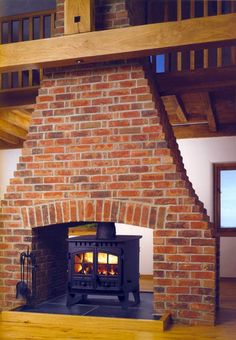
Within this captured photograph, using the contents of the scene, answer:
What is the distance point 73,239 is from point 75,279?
1.22 feet

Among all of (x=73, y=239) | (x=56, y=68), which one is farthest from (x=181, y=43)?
(x=73, y=239)

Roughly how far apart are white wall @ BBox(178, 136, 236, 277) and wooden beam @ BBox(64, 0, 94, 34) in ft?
9.96

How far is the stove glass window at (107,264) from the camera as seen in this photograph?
4301mm

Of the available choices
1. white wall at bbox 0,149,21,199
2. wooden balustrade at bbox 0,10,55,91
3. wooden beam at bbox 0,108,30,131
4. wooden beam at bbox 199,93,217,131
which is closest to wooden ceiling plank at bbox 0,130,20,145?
white wall at bbox 0,149,21,199

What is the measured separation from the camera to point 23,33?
5.90 metres

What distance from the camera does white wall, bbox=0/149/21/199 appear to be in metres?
7.76

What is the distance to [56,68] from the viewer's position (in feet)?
15.0

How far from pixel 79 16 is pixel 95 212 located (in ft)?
5.85

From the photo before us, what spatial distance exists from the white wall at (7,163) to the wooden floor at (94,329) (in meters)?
3.93

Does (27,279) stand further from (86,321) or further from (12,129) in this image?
(12,129)

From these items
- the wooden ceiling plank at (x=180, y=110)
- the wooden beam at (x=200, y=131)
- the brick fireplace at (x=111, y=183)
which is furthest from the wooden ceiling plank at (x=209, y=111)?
the brick fireplace at (x=111, y=183)

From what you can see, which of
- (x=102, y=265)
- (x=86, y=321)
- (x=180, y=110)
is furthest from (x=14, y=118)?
(x=86, y=321)

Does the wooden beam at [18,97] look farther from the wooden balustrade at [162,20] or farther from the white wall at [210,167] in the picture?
the white wall at [210,167]

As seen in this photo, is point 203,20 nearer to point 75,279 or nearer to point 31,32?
point 31,32
